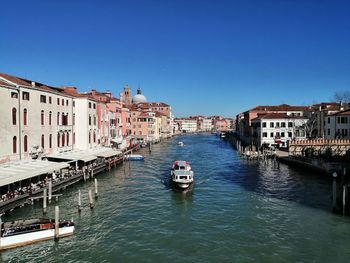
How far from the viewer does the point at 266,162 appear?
164ft

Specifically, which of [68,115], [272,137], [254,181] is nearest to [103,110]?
[68,115]

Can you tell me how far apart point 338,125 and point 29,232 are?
48215mm

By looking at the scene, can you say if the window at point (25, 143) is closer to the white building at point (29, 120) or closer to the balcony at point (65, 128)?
the white building at point (29, 120)

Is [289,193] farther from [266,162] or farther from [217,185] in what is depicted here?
[266,162]

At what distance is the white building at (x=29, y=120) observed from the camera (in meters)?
28.2

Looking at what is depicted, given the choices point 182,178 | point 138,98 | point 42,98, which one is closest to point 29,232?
point 182,178

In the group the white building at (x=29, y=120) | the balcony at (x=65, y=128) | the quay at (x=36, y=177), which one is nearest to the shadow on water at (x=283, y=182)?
the quay at (x=36, y=177)

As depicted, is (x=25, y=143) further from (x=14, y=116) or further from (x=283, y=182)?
(x=283, y=182)

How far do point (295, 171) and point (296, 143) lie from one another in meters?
10.6

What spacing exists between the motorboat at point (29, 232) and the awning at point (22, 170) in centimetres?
458

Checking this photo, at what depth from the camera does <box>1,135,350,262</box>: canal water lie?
16.5 m

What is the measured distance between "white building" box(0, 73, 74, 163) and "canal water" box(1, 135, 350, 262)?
5706 millimetres

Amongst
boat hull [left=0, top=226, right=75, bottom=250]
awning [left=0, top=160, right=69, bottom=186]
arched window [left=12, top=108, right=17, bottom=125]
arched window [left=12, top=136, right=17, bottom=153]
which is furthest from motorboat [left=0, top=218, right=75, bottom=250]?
arched window [left=12, top=108, right=17, bottom=125]

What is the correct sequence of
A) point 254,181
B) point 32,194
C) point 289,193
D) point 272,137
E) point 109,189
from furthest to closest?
1. point 272,137
2. point 254,181
3. point 109,189
4. point 289,193
5. point 32,194
